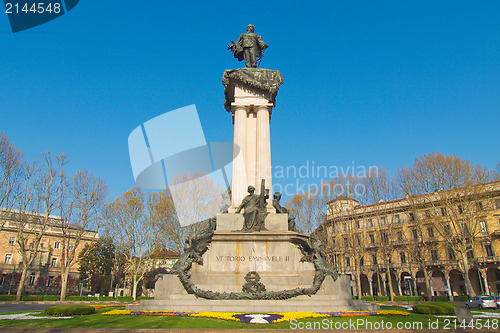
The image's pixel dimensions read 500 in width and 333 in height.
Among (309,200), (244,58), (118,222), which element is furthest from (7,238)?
(244,58)

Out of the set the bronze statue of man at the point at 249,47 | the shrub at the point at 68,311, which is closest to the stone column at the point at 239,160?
the bronze statue of man at the point at 249,47

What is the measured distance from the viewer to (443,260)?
2132 inches

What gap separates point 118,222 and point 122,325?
33601 millimetres

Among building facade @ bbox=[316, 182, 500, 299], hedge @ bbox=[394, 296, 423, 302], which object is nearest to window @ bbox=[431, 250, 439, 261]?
building facade @ bbox=[316, 182, 500, 299]

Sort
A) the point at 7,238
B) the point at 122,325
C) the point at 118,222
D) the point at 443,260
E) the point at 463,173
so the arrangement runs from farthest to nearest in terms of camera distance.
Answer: the point at 7,238, the point at 443,260, the point at 118,222, the point at 463,173, the point at 122,325

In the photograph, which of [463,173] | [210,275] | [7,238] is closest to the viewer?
[210,275]

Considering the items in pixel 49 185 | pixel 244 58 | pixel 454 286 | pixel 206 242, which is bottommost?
pixel 454 286

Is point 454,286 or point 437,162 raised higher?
point 437,162

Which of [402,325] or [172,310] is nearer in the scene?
[402,325]

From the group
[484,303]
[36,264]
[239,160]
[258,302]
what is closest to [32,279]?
[36,264]

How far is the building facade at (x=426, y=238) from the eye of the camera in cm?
3353

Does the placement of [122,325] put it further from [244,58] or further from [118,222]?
[118,222]

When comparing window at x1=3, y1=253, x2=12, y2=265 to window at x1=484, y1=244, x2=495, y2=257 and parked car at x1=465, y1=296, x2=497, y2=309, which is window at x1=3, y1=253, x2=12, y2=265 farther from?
window at x1=484, y1=244, x2=495, y2=257

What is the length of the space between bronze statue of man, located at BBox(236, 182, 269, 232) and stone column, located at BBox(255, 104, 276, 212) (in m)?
0.92
